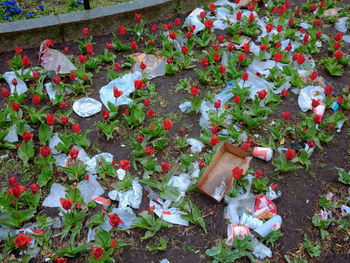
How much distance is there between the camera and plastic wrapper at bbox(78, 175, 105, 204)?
2904 millimetres

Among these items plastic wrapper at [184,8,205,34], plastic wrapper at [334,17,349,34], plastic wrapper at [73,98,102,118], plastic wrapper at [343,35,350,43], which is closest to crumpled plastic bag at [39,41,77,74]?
plastic wrapper at [73,98,102,118]

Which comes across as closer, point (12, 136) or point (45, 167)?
point (45, 167)

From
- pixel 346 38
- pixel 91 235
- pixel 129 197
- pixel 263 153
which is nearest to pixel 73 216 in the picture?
pixel 91 235

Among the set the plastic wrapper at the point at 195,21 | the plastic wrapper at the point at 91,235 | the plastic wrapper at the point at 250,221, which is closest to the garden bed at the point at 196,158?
the plastic wrapper at the point at 91,235

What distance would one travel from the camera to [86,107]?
3674 millimetres

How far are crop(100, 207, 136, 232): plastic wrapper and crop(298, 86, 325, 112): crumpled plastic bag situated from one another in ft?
7.57

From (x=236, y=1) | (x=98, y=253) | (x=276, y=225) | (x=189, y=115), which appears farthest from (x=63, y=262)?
(x=236, y=1)

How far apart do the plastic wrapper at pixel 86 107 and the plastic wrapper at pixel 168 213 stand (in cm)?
129

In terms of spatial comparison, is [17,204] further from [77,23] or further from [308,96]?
[308,96]

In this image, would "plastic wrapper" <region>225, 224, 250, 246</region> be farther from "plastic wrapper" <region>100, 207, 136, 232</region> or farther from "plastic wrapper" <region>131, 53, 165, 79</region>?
"plastic wrapper" <region>131, 53, 165, 79</region>

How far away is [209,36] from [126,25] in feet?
3.83

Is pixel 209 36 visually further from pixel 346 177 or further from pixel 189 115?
pixel 346 177

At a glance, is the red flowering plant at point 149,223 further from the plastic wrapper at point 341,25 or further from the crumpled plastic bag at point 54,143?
the plastic wrapper at point 341,25

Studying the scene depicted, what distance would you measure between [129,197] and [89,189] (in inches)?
14.1
